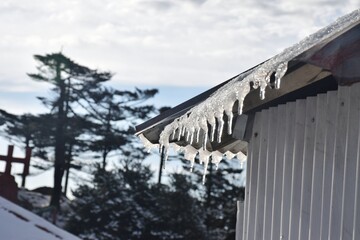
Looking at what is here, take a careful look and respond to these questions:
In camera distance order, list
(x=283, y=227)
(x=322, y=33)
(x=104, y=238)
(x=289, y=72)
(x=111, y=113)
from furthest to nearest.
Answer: (x=111, y=113) < (x=104, y=238) < (x=283, y=227) < (x=289, y=72) < (x=322, y=33)

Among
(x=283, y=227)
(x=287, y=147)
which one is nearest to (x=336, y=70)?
(x=287, y=147)

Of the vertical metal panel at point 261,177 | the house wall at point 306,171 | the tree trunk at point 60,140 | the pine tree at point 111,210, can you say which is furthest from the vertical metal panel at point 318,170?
the tree trunk at point 60,140

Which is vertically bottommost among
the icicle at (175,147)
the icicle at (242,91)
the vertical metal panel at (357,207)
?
the vertical metal panel at (357,207)

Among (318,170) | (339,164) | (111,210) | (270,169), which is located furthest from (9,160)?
(339,164)

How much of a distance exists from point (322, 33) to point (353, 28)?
29cm

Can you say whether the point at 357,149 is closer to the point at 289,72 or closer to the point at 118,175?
the point at 289,72

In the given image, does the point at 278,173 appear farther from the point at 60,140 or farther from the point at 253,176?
the point at 60,140

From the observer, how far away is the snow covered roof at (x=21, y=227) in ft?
28.8

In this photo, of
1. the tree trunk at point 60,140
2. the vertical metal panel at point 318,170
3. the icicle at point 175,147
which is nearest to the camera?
the vertical metal panel at point 318,170

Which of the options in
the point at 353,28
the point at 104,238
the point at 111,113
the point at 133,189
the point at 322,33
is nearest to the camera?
the point at 353,28

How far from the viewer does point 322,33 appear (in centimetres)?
362

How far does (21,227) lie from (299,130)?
587 centimetres

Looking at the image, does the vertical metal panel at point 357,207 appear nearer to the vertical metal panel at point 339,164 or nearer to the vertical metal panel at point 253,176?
the vertical metal panel at point 339,164

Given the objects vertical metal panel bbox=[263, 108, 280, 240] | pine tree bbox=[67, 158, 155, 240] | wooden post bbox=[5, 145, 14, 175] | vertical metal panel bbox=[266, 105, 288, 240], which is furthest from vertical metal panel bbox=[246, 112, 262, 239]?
pine tree bbox=[67, 158, 155, 240]
